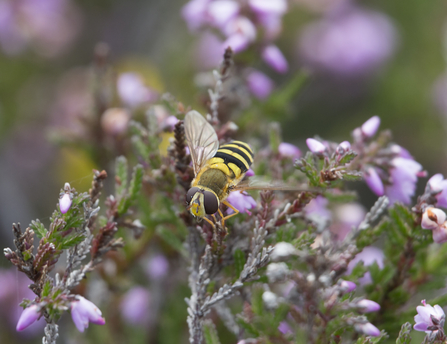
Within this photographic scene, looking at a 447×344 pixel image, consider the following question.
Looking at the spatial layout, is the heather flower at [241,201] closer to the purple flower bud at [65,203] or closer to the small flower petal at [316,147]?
the small flower petal at [316,147]

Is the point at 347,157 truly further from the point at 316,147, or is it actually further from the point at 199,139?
the point at 199,139

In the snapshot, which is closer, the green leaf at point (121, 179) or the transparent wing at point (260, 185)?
the transparent wing at point (260, 185)

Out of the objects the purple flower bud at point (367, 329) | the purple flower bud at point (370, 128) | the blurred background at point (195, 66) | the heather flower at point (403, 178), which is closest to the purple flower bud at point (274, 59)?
the purple flower bud at point (370, 128)

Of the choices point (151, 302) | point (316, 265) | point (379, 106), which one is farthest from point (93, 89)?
point (379, 106)

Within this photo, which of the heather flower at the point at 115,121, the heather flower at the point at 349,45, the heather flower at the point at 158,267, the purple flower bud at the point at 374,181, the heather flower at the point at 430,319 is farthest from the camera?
the heather flower at the point at 349,45

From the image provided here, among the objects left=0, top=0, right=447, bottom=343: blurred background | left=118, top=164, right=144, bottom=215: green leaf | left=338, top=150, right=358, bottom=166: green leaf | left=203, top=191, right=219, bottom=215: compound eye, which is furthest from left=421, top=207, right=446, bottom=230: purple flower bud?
left=0, top=0, right=447, bottom=343: blurred background

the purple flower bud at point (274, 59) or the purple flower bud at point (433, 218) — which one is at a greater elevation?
the purple flower bud at point (274, 59)

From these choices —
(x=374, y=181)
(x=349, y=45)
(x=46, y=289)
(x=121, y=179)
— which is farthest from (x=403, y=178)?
(x=349, y=45)
